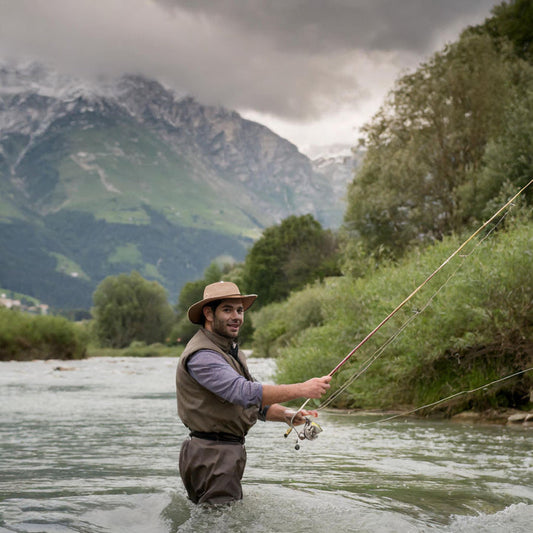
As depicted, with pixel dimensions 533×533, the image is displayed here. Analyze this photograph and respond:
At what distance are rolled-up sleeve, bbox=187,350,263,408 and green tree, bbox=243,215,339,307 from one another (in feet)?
185

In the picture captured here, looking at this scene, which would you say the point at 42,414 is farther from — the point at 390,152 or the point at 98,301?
the point at 98,301

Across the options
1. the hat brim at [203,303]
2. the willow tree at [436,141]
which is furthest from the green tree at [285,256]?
the hat brim at [203,303]

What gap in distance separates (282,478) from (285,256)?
59472 mm

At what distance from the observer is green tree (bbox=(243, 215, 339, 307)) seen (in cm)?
6381

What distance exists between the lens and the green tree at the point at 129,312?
3469 inches

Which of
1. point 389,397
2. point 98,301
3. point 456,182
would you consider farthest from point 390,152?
point 98,301

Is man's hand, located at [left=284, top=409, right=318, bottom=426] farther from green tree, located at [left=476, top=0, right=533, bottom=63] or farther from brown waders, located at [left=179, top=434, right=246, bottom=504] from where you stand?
green tree, located at [left=476, top=0, right=533, bottom=63]

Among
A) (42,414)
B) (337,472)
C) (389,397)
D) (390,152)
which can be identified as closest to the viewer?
(337,472)

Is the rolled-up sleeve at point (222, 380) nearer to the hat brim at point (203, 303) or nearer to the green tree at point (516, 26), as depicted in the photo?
the hat brim at point (203, 303)

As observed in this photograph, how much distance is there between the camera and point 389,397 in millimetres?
14203

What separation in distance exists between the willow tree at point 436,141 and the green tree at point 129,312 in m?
62.2

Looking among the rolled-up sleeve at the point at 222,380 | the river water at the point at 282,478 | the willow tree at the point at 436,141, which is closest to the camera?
the rolled-up sleeve at the point at 222,380

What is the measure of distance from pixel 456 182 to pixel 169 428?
17481 mm

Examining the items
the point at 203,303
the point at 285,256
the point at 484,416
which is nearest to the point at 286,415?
the point at 203,303
